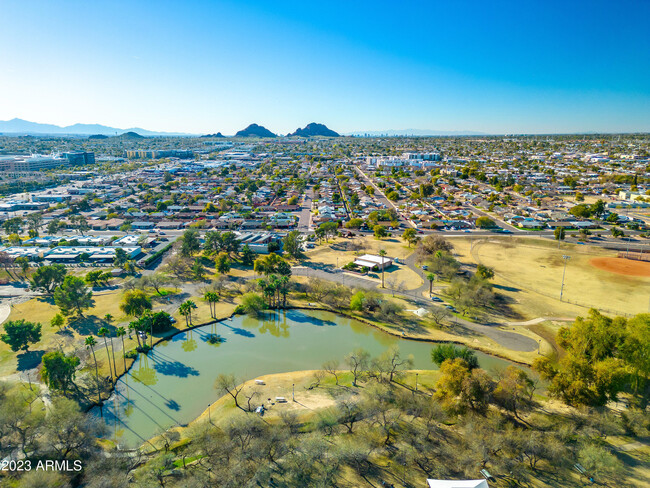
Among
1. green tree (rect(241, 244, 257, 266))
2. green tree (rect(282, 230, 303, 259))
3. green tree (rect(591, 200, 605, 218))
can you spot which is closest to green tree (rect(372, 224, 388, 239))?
green tree (rect(282, 230, 303, 259))

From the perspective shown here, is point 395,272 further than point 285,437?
Yes

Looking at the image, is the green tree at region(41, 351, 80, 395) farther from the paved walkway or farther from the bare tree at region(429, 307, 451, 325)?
the bare tree at region(429, 307, 451, 325)

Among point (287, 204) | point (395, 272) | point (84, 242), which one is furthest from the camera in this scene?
point (287, 204)

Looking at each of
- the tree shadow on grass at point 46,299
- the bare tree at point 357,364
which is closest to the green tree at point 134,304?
the tree shadow on grass at point 46,299

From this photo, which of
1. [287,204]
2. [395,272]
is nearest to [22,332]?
[395,272]

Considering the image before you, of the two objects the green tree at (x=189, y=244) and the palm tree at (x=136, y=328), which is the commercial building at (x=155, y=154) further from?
the palm tree at (x=136, y=328)

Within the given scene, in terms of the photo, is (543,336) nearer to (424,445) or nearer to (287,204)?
(424,445)

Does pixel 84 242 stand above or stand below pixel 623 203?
below
